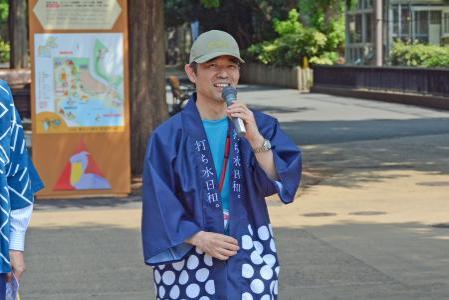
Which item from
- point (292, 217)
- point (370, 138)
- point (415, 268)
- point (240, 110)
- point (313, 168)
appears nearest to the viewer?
point (240, 110)

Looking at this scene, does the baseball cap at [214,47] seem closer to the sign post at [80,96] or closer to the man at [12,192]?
the man at [12,192]

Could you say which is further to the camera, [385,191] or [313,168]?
[313,168]

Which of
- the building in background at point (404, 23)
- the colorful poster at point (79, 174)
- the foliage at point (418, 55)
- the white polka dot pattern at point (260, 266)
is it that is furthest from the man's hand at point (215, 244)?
the building in background at point (404, 23)

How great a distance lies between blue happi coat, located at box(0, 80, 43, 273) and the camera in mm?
3959

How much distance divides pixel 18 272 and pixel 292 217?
7669mm

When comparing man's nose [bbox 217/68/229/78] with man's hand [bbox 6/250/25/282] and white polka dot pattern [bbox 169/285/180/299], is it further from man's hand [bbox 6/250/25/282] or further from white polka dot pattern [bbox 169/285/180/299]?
man's hand [bbox 6/250/25/282]

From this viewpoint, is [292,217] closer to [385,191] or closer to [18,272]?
[385,191]

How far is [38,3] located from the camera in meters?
13.2

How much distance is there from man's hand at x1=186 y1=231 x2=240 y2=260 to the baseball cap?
2.12ft

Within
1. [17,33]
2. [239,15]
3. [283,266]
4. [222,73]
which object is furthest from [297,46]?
[222,73]

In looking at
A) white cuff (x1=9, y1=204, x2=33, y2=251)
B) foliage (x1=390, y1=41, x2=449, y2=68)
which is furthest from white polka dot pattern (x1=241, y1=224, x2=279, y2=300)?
foliage (x1=390, y1=41, x2=449, y2=68)

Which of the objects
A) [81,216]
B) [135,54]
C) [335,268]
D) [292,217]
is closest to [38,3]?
[135,54]

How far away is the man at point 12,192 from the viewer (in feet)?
13.0

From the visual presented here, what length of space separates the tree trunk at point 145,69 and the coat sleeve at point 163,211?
1022 centimetres
